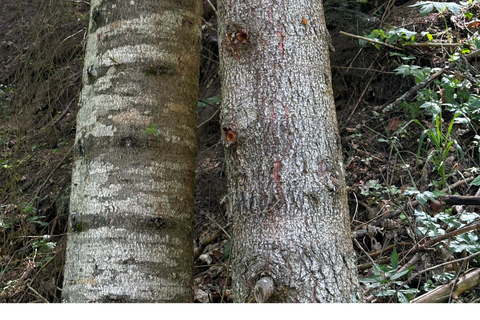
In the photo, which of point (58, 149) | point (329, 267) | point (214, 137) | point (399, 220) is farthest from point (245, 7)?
point (58, 149)

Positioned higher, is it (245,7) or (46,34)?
(245,7)

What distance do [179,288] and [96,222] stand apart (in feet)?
1.39

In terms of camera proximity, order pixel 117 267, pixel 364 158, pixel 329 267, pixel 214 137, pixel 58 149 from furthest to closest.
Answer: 1. pixel 58 149
2. pixel 214 137
3. pixel 364 158
4. pixel 117 267
5. pixel 329 267

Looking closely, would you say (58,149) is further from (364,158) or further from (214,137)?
(364,158)

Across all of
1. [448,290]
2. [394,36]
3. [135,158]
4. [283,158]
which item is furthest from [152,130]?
[394,36]

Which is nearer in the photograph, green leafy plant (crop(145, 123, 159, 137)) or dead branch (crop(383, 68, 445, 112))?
green leafy plant (crop(145, 123, 159, 137))

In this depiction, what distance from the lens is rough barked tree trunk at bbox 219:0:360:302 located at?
4.13 feet

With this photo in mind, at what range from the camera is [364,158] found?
2746 millimetres

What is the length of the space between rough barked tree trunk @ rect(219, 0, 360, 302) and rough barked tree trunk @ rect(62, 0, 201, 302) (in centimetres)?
49

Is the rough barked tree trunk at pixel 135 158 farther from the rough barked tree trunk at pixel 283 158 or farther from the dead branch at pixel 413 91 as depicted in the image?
the dead branch at pixel 413 91

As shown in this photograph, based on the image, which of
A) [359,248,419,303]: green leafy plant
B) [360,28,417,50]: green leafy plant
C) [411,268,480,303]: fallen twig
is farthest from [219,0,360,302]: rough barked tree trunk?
[360,28,417,50]: green leafy plant

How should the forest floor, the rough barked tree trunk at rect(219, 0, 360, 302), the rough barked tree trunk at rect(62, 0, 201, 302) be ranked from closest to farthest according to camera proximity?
the rough barked tree trunk at rect(219, 0, 360, 302)
the rough barked tree trunk at rect(62, 0, 201, 302)
the forest floor

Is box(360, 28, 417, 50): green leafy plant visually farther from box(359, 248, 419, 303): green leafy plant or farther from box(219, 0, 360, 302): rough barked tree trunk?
box(359, 248, 419, 303): green leafy plant

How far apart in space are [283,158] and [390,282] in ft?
2.49
